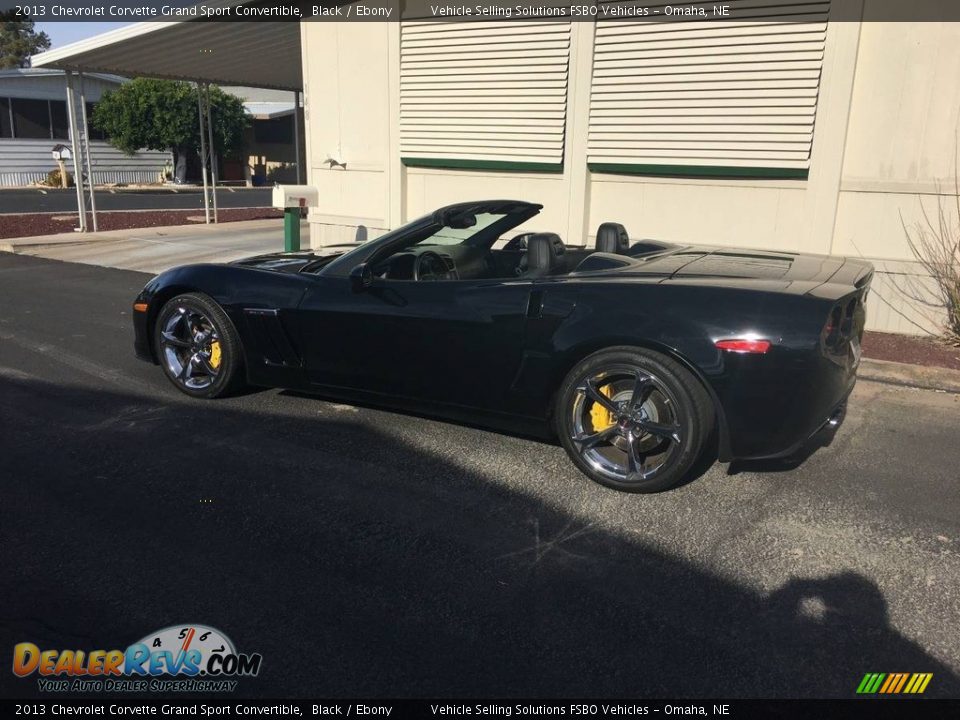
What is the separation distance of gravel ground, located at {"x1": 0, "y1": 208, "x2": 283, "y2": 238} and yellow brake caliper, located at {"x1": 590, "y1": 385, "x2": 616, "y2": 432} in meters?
15.1

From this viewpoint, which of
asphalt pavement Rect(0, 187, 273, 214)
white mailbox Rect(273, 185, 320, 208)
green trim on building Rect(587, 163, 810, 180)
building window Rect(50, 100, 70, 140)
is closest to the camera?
green trim on building Rect(587, 163, 810, 180)

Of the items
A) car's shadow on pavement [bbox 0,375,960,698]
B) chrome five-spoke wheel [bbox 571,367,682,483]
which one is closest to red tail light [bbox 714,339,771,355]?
chrome five-spoke wheel [bbox 571,367,682,483]

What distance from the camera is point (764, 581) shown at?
309 centimetres

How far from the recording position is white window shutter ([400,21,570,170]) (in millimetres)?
9180

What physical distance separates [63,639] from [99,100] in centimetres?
3936

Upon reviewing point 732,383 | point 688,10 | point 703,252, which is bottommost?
point 732,383

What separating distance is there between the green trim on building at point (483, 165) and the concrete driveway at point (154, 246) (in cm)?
367

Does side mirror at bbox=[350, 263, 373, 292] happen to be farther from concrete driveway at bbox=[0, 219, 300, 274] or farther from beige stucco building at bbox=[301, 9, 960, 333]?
concrete driveway at bbox=[0, 219, 300, 274]

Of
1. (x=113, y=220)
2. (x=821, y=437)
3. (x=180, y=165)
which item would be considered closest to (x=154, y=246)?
(x=113, y=220)

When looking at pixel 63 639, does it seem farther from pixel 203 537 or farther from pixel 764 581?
pixel 764 581

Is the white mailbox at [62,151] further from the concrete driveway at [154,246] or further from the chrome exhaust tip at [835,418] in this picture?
the chrome exhaust tip at [835,418]

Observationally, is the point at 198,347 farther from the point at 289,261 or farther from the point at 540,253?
the point at 540,253

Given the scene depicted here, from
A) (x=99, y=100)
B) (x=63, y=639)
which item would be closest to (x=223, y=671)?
(x=63, y=639)

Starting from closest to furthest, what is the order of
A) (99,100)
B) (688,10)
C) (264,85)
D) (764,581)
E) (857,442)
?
(764,581), (857,442), (688,10), (264,85), (99,100)
